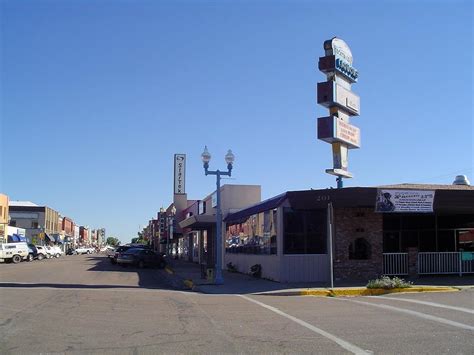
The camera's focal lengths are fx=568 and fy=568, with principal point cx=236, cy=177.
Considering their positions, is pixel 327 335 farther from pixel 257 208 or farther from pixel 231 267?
pixel 231 267

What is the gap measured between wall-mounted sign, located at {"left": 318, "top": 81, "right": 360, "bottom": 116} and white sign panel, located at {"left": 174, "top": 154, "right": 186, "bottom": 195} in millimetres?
40749

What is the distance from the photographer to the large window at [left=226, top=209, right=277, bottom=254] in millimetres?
24078

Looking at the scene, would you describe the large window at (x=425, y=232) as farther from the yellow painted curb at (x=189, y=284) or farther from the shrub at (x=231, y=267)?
the shrub at (x=231, y=267)

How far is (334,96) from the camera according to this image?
2395cm

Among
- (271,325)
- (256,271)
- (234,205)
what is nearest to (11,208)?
(234,205)

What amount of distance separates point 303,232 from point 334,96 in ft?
19.4

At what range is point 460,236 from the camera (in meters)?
26.8

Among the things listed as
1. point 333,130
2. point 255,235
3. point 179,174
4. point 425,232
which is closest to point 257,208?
point 255,235

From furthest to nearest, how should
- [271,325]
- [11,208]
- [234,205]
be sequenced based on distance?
[11,208]
[234,205]
[271,325]

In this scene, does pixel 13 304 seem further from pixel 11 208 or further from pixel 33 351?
pixel 11 208

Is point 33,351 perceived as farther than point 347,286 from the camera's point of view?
No

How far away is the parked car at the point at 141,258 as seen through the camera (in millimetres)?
39219

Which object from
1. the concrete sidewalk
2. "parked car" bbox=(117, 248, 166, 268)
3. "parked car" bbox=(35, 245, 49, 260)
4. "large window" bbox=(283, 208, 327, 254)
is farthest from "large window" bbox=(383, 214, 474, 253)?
"parked car" bbox=(35, 245, 49, 260)

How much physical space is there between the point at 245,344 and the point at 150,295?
9118mm
